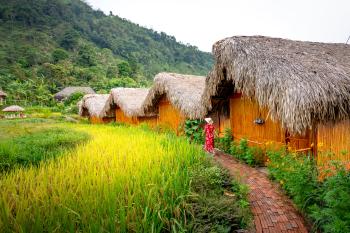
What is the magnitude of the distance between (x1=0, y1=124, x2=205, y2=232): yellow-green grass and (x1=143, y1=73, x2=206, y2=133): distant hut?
5290mm

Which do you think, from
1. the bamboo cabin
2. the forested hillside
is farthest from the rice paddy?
the forested hillside

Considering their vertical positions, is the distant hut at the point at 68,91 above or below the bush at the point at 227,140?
above

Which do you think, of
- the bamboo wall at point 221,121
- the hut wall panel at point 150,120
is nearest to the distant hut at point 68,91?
the hut wall panel at point 150,120

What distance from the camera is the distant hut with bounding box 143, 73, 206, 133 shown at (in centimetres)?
994

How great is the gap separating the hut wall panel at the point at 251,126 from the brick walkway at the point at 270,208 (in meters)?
1.35

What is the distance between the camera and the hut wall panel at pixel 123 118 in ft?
48.3

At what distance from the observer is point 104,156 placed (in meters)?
4.86

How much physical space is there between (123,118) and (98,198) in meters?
12.9

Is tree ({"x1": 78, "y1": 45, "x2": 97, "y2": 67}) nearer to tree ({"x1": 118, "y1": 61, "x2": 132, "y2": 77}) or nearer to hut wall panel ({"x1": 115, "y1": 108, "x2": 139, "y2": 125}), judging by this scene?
tree ({"x1": 118, "y1": 61, "x2": 132, "y2": 77})

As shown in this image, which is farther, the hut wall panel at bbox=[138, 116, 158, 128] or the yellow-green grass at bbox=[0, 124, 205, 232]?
the hut wall panel at bbox=[138, 116, 158, 128]

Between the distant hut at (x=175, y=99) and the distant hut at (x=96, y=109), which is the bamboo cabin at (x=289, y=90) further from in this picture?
the distant hut at (x=96, y=109)

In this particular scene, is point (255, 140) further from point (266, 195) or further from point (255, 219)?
point (255, 219)

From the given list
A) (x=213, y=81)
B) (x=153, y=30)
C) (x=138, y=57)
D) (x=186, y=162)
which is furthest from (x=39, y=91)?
(x=153, y=30)

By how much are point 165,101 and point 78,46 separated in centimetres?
4491
